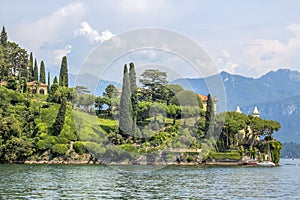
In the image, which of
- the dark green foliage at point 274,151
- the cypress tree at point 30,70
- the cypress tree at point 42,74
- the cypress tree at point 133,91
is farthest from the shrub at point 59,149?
the dark green foliage at point 274,151

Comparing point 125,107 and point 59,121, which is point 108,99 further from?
point 125,107

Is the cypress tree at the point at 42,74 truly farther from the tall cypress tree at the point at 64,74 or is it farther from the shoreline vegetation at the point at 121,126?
the shoreline vegetation at the point at 121,126

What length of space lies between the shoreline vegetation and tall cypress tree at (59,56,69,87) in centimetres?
400

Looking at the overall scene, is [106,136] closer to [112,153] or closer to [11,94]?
[112,153]

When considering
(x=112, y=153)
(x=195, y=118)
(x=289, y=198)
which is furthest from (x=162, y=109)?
(x=289, y=198)

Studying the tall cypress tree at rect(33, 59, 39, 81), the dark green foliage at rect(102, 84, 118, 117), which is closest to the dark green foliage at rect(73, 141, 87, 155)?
the dark green foliage at rect(102, 84, 118, 117)

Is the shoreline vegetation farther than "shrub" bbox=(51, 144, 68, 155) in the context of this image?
No

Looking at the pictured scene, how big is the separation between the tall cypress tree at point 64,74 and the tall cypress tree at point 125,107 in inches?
1132

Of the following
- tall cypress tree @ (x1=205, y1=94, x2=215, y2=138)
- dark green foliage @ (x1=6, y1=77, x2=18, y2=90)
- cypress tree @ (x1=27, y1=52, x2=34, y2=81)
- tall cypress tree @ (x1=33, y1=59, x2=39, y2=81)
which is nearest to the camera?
tall cypress tree @ (x1=205, y1=94, x2=215, y2=138)

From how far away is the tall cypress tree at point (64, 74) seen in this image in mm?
112725

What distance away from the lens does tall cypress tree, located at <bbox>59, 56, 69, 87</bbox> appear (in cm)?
11272

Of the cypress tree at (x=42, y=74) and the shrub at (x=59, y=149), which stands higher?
the cypress tree at (x=42, y=74)

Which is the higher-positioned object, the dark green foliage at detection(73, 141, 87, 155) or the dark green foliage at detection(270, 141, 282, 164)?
the dark green foliage at detection(270, 141, 282, 164)

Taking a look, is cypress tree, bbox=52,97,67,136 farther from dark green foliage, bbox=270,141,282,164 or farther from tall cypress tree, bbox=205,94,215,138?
dark green foliage, bbox=270,141,282,164
